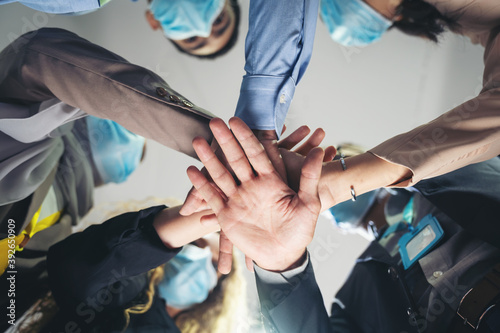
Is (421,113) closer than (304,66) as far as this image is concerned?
No

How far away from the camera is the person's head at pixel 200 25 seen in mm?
1255

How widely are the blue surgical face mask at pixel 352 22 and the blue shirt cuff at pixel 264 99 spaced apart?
0.66 meters

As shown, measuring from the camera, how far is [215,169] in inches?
25.6

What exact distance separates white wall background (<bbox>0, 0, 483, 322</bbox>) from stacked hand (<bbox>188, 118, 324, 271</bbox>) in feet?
1.96

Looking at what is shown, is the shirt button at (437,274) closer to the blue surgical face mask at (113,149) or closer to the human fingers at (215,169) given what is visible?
the human fingers at (215,169)

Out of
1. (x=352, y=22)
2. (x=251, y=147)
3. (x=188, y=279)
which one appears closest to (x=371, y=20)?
(x=352, y=22)

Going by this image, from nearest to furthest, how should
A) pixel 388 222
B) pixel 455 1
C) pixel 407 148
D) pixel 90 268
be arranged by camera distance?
A: 1. pixel 407 148
2. pixel 90 268
3. pixel 455 1
4. pixel 388 222

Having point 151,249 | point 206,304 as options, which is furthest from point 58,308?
point 206,304

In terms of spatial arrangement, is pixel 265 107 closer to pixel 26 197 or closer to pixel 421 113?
pixel 26 197

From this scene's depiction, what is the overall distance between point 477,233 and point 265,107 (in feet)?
1.78

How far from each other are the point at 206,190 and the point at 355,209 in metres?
0.68

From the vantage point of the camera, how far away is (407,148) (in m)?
0.62

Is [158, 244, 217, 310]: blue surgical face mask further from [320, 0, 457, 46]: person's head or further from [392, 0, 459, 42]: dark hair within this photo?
[392, 0, 459, 42]: dark hair

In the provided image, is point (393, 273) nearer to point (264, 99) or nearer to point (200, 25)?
point (264, 99)
